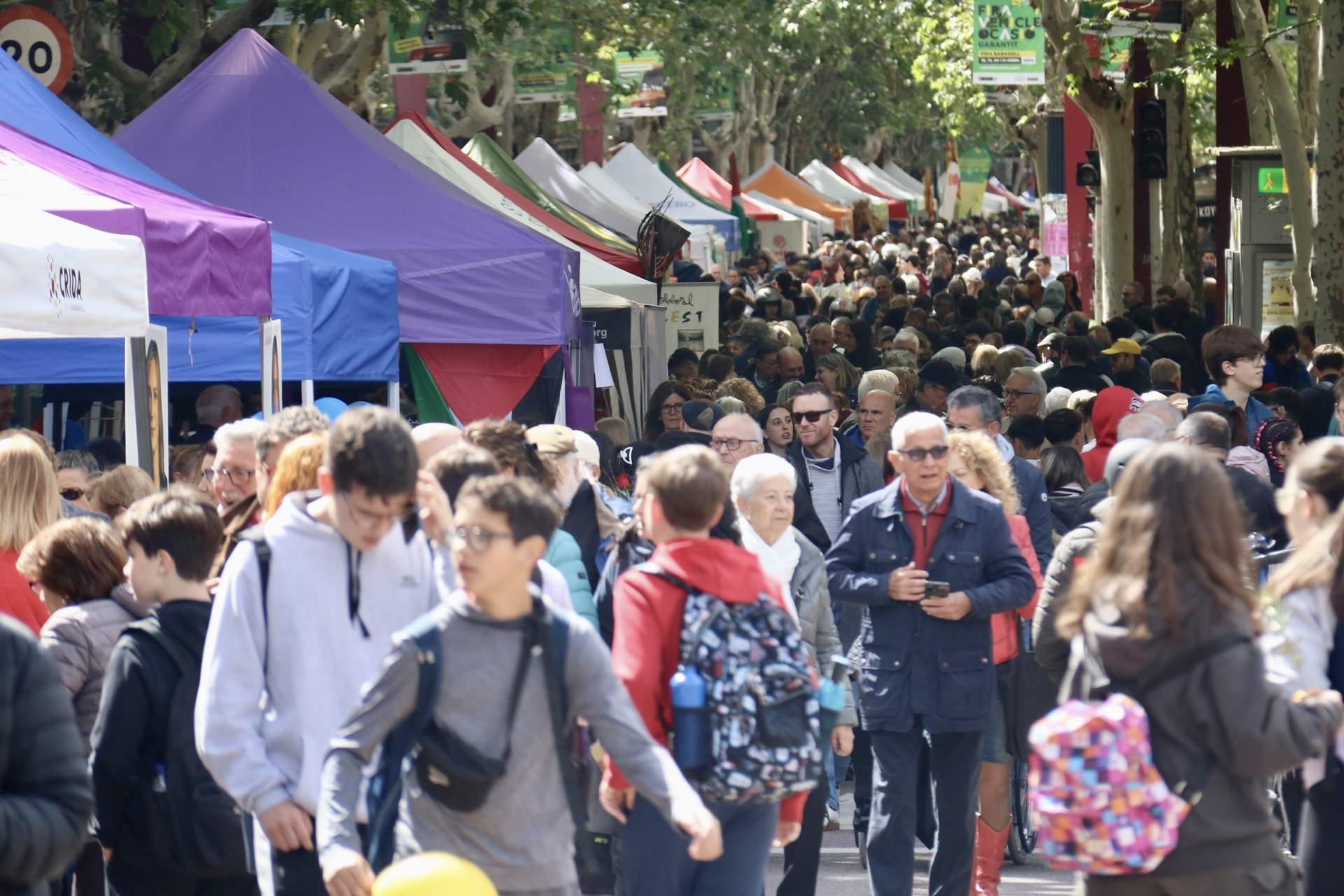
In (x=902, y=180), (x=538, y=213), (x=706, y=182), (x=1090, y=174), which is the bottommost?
(x=538, y=213)

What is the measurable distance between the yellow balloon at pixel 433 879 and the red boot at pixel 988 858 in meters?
3.95

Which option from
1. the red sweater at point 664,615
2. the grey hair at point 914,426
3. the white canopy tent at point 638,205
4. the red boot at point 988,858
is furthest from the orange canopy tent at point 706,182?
the red sweater at point 664,615

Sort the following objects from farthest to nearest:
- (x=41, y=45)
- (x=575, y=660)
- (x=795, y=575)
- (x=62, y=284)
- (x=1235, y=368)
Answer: (x=41, y=45) → (x=1235, y=368) → (x=62, y=284) → (x=795, y=575) → (x=575, y=660)

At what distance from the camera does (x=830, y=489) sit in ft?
29.7

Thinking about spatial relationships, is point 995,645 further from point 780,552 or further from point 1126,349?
point 1126,349

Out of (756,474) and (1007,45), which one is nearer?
(756,474)

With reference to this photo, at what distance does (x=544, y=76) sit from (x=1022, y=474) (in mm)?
23125

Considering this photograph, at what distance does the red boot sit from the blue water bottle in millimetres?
2963

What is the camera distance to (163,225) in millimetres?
8773

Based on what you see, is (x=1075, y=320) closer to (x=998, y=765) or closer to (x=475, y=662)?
(x=998, y=765)

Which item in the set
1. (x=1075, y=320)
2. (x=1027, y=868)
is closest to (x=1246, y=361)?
(x=1027, y=868)

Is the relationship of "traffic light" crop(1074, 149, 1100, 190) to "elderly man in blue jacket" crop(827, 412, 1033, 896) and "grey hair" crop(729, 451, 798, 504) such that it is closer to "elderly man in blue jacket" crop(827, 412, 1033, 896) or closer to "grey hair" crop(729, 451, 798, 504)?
"elderly man in blue jacket" crop(827, 412, 1033, 896)

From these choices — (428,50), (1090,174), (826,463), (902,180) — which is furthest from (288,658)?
(902,180)

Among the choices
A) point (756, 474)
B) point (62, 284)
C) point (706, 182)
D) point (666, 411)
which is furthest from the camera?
point (706, 182)
